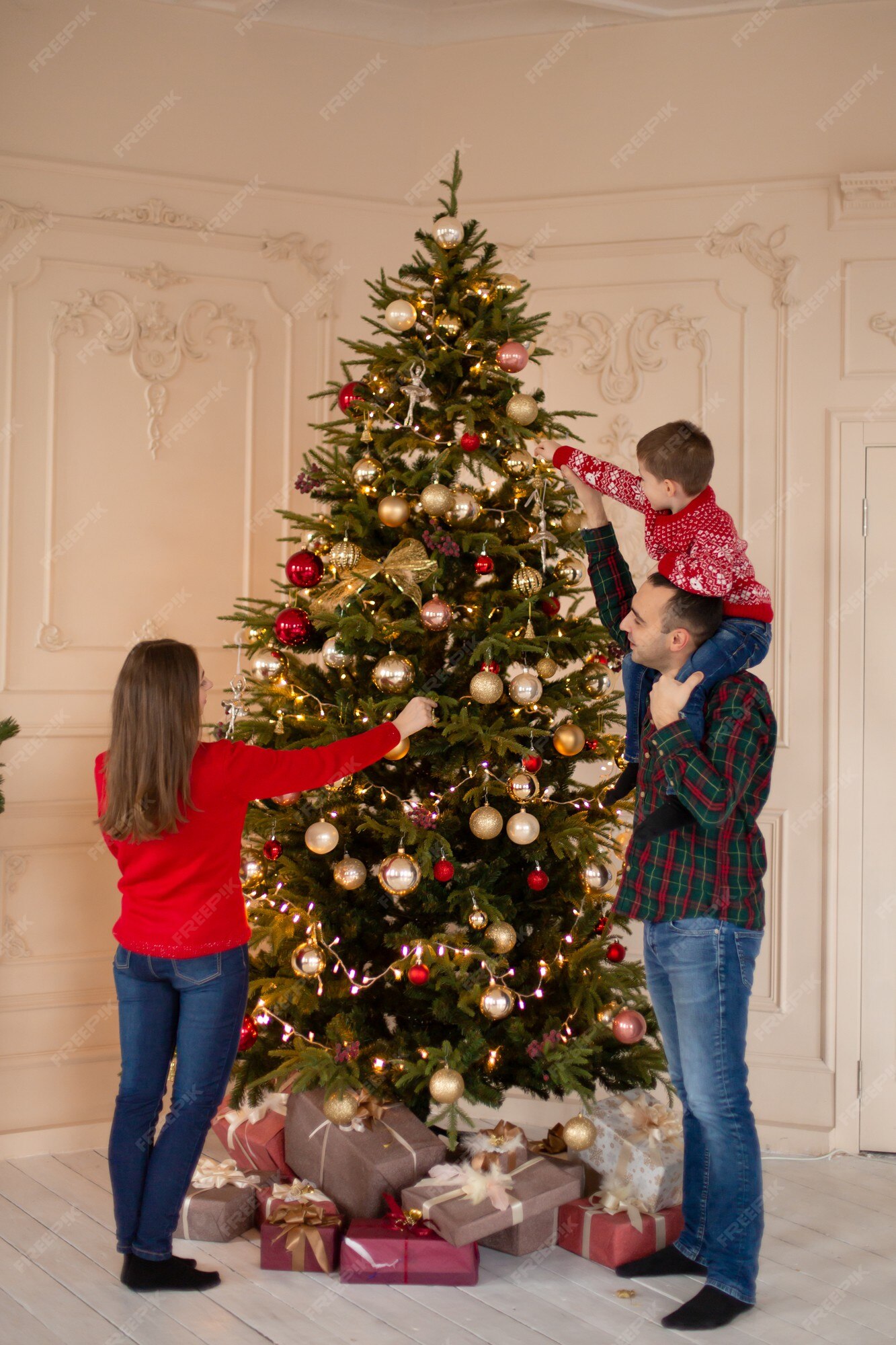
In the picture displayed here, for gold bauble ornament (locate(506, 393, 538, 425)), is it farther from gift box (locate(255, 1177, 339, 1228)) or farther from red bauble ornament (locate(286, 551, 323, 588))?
gift box (locate(255, 1177, 339, 1228))

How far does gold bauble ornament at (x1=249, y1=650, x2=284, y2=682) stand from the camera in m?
3.10

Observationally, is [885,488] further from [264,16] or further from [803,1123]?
[264,16]

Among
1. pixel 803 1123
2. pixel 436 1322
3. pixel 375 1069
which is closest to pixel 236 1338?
pixel 436 1322

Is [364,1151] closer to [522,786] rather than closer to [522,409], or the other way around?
[522,786]

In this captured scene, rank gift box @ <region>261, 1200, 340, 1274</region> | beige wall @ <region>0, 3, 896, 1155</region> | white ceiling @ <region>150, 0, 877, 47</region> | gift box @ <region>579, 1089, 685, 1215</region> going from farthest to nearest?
1. white ceiling @ <region>150, 0, 877, 47</region>
2. beige wall @ <region>0, 3, 896, 1155</region>
3. gift box @ <region>579, 1089, 685, 1215</region>
4. gift box @ <region>261, 1200, 340, 1274</region>

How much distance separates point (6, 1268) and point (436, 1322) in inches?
42.1

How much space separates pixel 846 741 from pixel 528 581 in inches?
→ 59.7

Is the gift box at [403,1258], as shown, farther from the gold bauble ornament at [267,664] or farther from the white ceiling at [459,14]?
the white ceiling at [459,14]

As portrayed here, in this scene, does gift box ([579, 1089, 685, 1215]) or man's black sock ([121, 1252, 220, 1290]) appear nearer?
man's black sock ([121, 1252, 220, 1290])

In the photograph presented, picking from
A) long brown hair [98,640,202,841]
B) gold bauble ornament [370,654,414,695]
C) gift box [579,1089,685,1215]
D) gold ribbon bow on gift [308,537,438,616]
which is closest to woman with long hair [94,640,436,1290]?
long brown hair [98,640,202,841]

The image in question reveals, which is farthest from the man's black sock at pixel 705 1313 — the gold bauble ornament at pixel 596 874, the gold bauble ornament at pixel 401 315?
the gold bauble ornament at pixel 401 315

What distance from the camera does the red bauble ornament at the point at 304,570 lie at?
3064mm

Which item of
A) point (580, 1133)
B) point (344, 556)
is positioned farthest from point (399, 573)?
point (580, 1133)

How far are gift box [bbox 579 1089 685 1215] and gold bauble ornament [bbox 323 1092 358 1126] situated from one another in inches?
24.8
